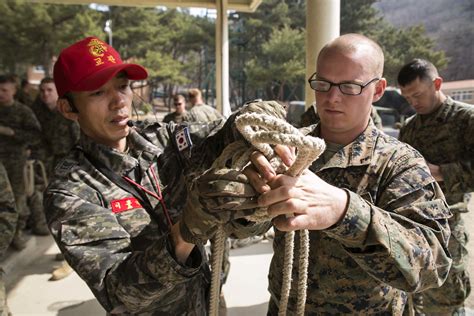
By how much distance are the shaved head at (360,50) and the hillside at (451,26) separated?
50.7 feet

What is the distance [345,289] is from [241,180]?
2.96ft

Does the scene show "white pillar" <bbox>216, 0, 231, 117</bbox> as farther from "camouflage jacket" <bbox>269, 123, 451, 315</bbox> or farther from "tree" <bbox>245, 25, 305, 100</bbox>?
"tree" <bbox>245, 25, 305, 100</bbox>

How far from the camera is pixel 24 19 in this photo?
65.6ft

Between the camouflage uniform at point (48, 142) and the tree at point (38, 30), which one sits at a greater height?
the tree at point (38, 30)

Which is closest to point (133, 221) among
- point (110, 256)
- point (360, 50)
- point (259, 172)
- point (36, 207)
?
point (110, 256)

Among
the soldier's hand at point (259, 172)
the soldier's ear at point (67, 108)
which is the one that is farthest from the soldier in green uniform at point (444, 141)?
the soldier's ear at point (67, 108)

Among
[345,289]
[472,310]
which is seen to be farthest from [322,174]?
[472,310]

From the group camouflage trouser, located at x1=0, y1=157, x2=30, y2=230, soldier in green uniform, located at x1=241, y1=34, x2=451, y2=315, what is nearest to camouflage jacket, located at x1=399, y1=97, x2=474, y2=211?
soldier in green uniform, located at x1=241, y1=34, x2=451, y2=315

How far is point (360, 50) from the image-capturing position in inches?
61.6

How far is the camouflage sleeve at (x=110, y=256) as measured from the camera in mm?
1145

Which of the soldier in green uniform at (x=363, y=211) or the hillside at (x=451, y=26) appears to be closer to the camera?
the soldier in green uniform at (x=363, y=211)

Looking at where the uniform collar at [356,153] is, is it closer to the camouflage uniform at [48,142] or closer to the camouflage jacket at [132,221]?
the camouflage jacket at [132,221]

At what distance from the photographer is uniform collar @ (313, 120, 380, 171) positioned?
62.5 inches

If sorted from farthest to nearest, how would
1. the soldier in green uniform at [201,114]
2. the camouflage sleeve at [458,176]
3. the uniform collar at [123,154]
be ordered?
the soldier in green uniform at [201,114] → the camouflage sleeve at [458,176] → the uniform collar at [123,154]
